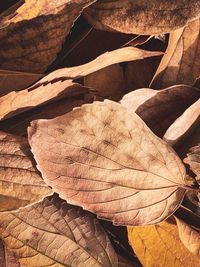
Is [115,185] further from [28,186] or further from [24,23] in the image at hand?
[24,23]

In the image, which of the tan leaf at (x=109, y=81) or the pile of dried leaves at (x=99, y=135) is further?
the tan leaf at (x=109, y=81)

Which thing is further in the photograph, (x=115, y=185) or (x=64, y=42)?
(x=64, y=42)

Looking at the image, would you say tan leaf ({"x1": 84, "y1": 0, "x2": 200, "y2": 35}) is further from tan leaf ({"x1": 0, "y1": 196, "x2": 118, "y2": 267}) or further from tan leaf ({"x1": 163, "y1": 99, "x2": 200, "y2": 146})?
tan leaf ({"x1": 0, "y1": 196, "x2": 118, "y2": 267})

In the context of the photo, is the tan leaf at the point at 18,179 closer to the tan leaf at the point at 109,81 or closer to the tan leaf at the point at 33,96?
the tan leaf at the point at 33,96

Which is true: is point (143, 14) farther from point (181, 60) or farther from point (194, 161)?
point (194, 161)

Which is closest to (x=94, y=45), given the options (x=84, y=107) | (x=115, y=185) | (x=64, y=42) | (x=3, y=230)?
(x=64, y=42)

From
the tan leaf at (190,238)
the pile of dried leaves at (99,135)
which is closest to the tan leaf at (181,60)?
the pile of dried leaves at (99,135)
